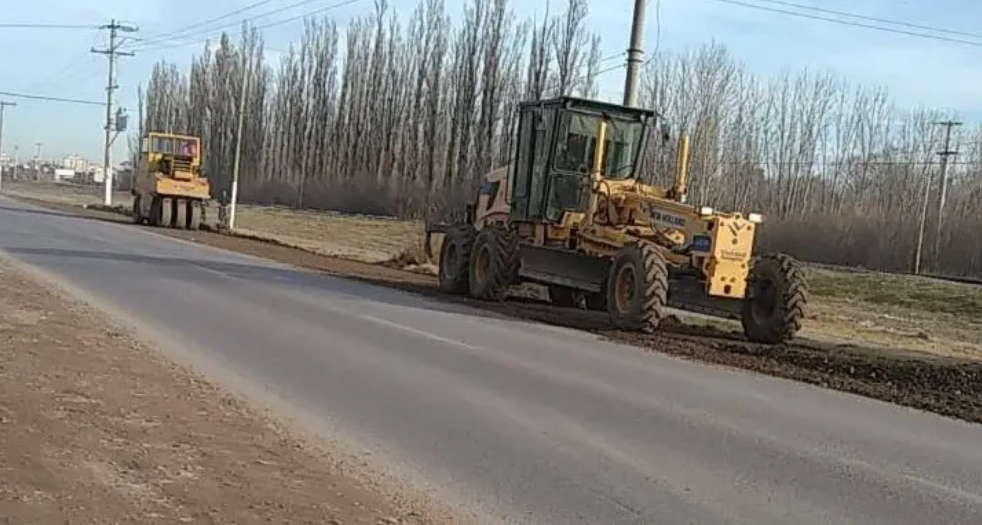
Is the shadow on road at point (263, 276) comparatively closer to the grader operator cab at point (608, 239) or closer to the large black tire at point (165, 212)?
the grader operator cab at point (608, 239)

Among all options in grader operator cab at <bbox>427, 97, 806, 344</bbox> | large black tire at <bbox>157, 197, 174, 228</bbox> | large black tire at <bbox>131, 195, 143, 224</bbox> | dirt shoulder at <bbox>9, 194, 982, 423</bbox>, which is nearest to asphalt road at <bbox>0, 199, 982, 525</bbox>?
dirt shoulder at <bbox>9, 194, 982, 423</bbox>

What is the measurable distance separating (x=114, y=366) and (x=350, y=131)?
7847 cm

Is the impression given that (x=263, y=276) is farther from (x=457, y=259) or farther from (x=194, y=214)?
(x=194, y=214)

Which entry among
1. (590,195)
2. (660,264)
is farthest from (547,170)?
(660,264)

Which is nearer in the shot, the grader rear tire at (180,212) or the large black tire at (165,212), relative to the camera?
the large black tire at (165,212)

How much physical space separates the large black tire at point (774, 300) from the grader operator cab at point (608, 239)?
0.01m

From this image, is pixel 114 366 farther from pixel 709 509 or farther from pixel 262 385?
pixel 709 509

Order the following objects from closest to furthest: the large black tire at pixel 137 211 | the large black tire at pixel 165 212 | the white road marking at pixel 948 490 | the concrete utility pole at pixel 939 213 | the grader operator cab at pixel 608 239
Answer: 1. the white road marking at pixel 948 490
2. the grader operator cab at pixel 608 239
3. the large black tire at pixel 165 212
4. the large black tire at pixel 137 211
5. the concrete utility pole at pixel 939 213

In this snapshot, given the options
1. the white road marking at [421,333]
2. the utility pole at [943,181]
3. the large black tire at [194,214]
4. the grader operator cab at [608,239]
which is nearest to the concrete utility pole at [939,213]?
the utility pole at [943,181]

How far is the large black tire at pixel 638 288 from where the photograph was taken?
664 inches

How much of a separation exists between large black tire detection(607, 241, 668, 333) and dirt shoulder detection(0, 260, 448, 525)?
745 cm

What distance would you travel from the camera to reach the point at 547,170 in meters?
20.6

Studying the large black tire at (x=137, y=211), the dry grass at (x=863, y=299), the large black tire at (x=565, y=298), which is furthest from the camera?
the large black tire at (x=137, y=211)

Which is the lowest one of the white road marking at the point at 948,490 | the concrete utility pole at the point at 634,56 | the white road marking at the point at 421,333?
the white road marking at the point at 421,333
